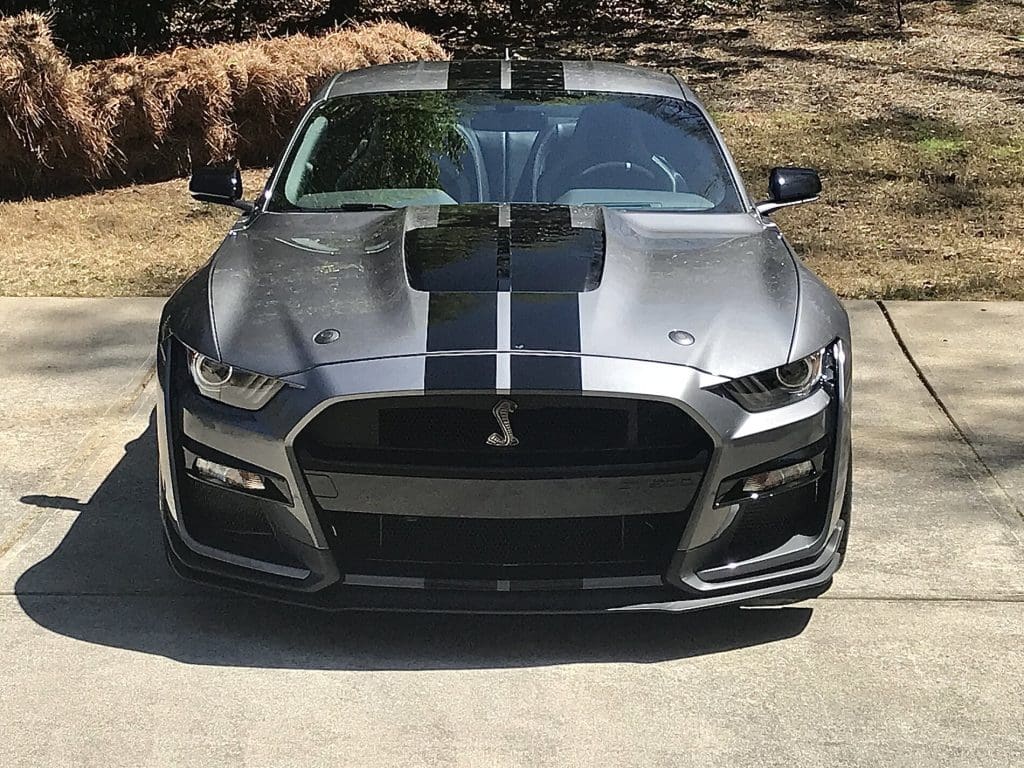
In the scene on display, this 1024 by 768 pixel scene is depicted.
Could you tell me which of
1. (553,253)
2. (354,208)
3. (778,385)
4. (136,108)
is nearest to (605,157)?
(354,208)

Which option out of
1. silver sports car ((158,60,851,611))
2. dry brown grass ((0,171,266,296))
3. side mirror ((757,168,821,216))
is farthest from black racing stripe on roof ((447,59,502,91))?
dry brown grass ((0,171,266,296))

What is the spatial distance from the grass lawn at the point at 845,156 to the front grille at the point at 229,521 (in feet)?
14.4

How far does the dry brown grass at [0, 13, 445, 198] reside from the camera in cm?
980

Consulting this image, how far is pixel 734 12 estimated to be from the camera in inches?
609

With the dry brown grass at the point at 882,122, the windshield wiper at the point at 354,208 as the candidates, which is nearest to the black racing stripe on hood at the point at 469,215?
the windshield wiper at the point at 354,208

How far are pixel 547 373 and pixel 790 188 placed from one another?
2014mm

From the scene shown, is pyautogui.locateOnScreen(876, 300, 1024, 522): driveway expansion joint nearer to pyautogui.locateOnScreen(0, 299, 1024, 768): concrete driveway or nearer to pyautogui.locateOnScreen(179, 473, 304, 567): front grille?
pyautogui.locateOnScreen(0, 299, 1024, 768): concrete driveway

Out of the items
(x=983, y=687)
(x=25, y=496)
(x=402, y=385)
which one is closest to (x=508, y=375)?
(x=402, y=385)

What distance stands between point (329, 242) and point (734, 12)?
39.5 ft

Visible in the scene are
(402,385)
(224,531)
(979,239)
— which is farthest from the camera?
(979,239)

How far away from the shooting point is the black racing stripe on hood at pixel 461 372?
3439 millimetres

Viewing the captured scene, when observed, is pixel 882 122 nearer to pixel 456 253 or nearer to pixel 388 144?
pixel 388 144

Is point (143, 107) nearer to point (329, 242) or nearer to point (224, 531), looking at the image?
point (329, 242)

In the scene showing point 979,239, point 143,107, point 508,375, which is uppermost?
point 508,375
